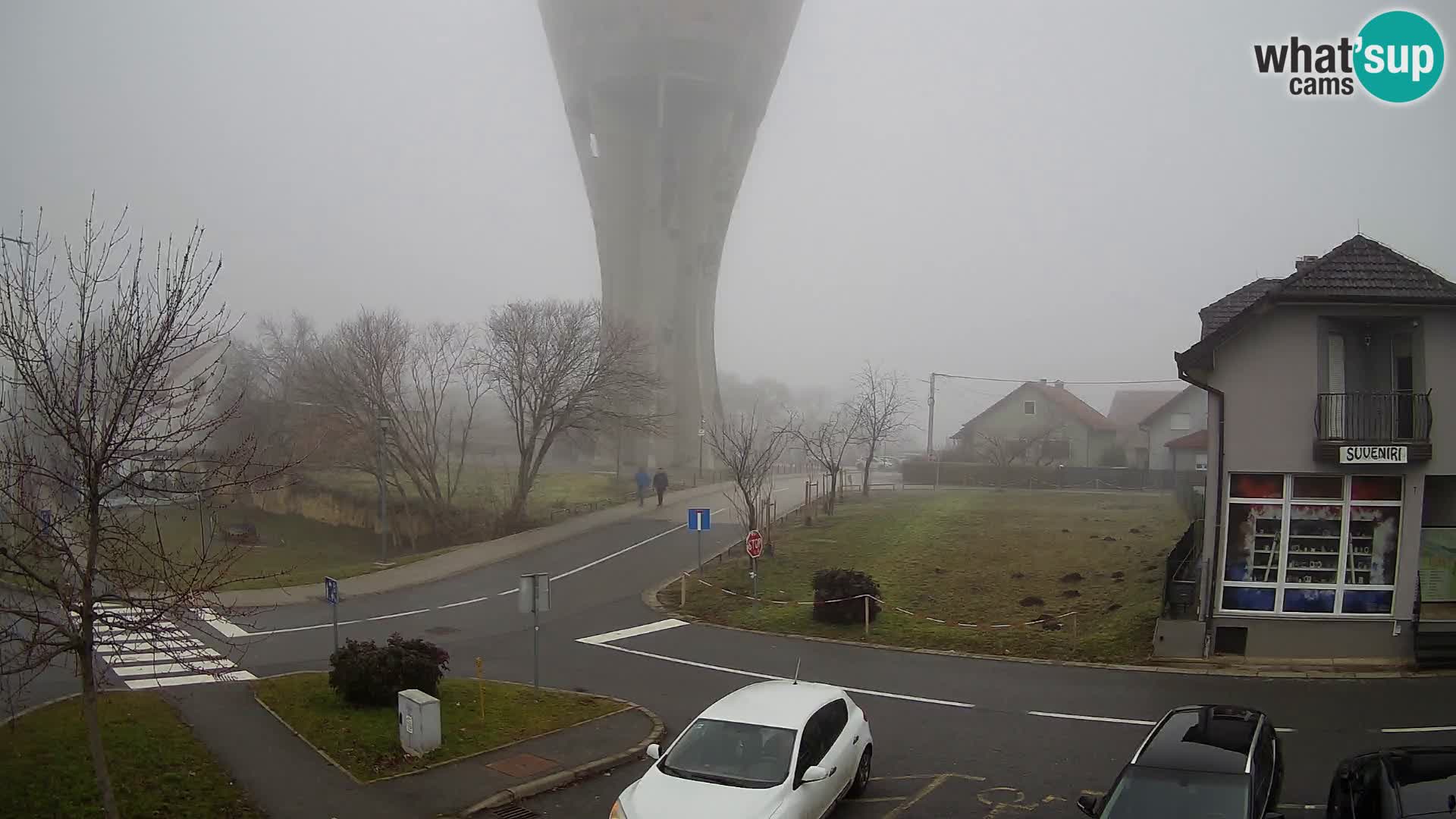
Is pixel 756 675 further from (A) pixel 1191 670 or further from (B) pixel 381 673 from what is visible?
(A) pixel 1191 670

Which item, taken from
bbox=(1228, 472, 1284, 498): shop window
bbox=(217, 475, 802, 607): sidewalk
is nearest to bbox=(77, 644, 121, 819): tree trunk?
bbox=(217, 475, 802, 607): sidewalk

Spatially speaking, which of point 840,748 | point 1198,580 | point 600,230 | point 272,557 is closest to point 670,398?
point 600,230

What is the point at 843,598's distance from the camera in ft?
68.3

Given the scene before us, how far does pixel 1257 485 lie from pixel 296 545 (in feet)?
139

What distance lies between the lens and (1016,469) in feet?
195

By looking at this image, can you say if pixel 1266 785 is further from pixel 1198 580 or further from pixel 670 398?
pixel 670 398

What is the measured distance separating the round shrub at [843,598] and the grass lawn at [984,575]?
0.81 ft

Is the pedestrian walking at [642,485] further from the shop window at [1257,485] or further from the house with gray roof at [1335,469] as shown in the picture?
the shop window at [1257,485]

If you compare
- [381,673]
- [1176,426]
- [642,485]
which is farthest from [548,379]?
[1176,426]

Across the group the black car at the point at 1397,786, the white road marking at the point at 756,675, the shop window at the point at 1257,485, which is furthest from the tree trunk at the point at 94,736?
the shop window at the point at 1257,485

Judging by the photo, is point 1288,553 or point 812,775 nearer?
point 812,775

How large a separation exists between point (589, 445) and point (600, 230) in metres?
17.8

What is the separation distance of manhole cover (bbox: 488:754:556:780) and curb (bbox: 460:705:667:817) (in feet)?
0.77

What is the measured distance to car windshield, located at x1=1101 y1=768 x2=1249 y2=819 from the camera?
7.98m
